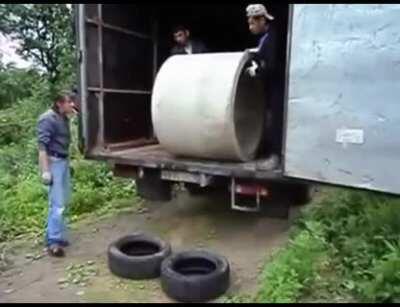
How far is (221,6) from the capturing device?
8.49 meters

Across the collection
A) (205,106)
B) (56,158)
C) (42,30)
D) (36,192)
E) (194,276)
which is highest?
(42,30)

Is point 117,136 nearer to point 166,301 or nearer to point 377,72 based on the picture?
point 166,301

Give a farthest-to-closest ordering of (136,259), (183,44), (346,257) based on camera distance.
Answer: (183,44), (136,259), (346,257)

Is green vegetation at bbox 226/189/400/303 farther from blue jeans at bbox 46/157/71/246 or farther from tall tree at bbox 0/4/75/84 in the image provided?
tall tree at bbox 0/4/75/84

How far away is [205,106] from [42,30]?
529 inches

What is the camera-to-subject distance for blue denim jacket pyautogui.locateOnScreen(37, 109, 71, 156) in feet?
18.3

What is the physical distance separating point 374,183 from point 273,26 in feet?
7.23

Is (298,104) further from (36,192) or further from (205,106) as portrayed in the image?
(36,192)

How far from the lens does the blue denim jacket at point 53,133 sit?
5590 millimetres

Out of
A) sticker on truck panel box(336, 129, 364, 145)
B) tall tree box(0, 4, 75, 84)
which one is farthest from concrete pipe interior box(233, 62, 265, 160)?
tall tree box(0, 4, 75, 84)

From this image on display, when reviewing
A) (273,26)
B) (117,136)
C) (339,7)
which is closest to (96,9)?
(117,136)

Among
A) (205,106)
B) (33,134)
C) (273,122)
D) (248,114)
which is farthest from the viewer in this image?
(33,134)

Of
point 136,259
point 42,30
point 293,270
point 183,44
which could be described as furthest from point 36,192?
point 42,30

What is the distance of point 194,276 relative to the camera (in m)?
4.66
